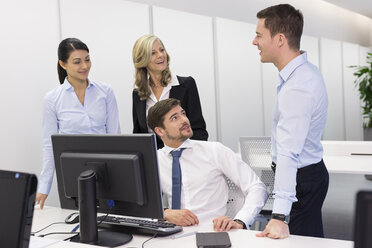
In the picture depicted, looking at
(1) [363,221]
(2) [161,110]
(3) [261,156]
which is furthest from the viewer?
(3) [261,156]

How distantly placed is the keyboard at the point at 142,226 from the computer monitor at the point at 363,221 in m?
1.18

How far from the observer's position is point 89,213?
1649mm

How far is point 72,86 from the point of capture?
2.72 meters

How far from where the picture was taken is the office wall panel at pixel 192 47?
14.6ft

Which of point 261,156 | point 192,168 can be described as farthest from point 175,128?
point 261,156

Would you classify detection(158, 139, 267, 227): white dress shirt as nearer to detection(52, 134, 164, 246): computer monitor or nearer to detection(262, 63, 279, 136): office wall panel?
detection(52, 134, 164, 246): computer monitor

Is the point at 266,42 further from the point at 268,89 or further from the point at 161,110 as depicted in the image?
the point at 268,89

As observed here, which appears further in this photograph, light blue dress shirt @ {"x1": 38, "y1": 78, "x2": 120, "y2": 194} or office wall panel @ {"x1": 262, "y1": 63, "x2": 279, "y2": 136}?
office wall panel @ {"x1": 262, "y1": 63, "x2": 279, "y2": 136}

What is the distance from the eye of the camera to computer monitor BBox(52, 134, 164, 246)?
1.61 meters

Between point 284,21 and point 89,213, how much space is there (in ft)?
3.68

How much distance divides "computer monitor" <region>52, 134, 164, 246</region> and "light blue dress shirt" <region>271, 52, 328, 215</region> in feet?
1.65

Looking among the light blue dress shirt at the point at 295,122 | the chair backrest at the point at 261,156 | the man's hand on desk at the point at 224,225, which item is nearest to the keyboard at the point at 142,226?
the man's hand on desk at the point at 224,225

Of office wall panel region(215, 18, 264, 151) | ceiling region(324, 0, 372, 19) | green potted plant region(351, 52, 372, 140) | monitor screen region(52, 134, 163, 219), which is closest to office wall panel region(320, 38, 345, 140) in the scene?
green potted plant region(351, 52, 372, 140)

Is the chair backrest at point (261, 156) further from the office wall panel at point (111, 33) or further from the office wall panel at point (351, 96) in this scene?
the office wall panel at point (351, 96)
